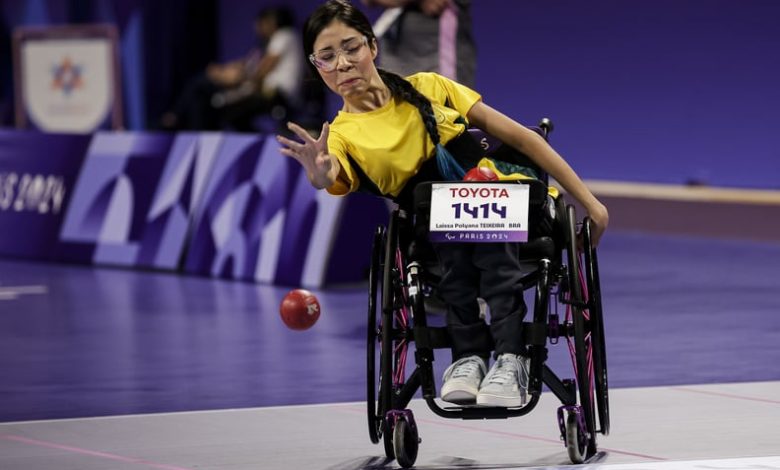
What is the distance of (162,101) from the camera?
1964cm

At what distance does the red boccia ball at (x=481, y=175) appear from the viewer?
4914 mm

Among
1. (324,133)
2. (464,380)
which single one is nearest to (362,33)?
(324,133)

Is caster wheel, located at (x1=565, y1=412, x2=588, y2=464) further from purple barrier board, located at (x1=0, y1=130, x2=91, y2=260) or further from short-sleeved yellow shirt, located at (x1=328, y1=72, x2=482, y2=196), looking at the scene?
purple barrier board, located at (x1=0, y1=130, x2=91, y2=260)

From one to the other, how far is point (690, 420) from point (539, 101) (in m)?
9.67

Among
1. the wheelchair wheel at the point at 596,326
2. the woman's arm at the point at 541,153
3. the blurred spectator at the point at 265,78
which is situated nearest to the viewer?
the wheelchair wheel at the point at 596,326

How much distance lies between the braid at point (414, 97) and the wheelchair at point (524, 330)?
0.70 feet

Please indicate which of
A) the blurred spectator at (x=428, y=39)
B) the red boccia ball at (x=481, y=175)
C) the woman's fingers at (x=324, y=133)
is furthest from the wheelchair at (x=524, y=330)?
the blurred spectator at (x=428, y=39)

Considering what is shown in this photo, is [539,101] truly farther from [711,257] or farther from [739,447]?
[739,447]

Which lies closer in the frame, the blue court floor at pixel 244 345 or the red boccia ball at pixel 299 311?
the red boccia ball at pixel 299 311

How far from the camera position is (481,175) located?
16.1 ft

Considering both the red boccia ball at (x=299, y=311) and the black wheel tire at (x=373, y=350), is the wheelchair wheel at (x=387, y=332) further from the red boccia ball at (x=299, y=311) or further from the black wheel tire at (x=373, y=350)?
the red boccia ball at (x=299, y=311)

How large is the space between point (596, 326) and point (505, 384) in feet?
1.28

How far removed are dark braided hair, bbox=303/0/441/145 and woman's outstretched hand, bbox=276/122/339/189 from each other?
0.37 metres

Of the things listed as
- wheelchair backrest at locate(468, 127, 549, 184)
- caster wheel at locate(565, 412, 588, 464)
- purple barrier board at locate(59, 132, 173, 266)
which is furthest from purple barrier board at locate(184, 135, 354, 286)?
caster wheel at locate(565, 412, 588, 464)
